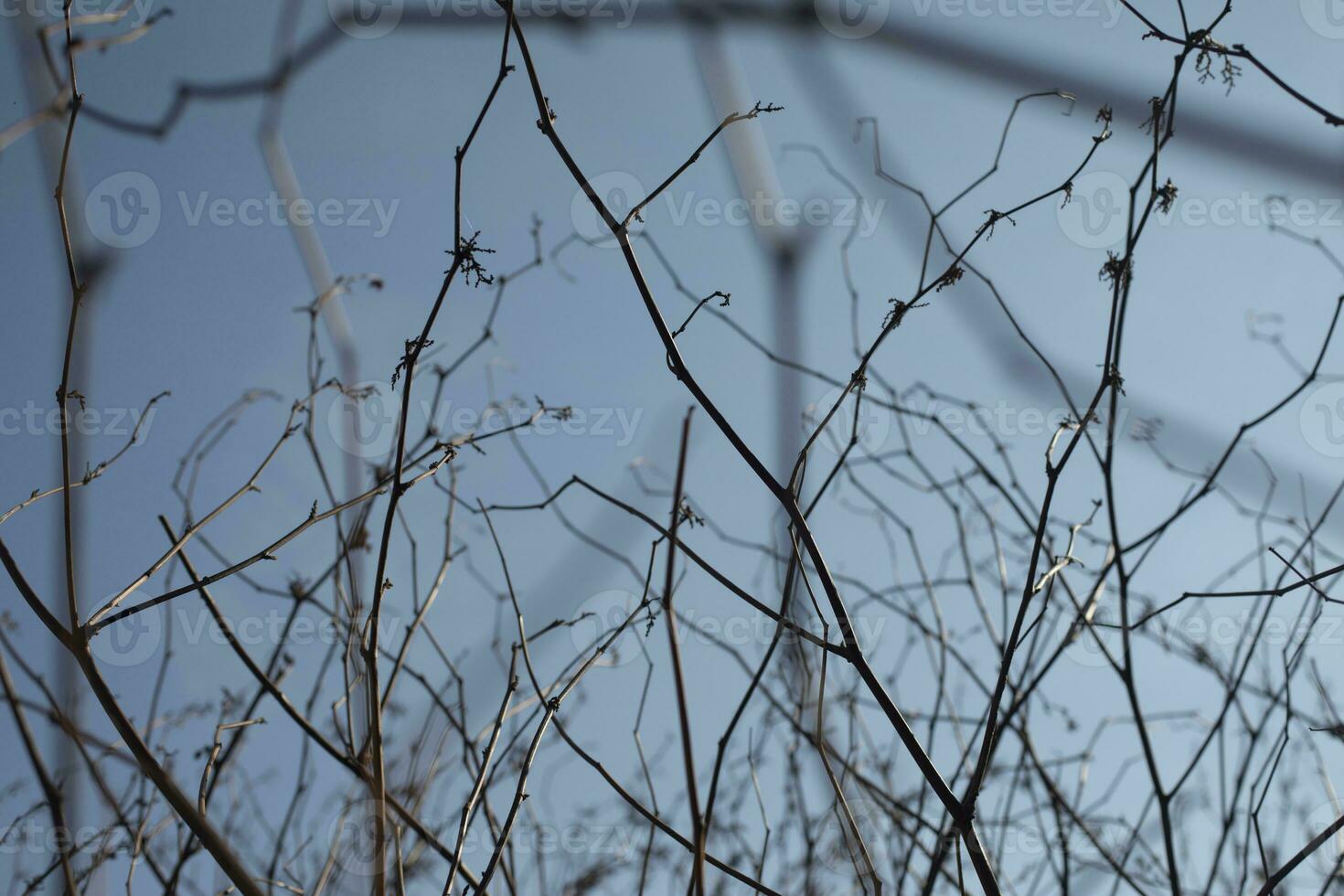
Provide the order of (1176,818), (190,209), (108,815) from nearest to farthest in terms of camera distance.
→ 1. (108,815)
2. (190,209)
3. (1176,818)

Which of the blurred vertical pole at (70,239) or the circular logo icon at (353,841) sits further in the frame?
the circular logo icon at (353,841)

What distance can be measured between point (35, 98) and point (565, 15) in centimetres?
51

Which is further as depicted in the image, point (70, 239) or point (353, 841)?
point (353, 841)

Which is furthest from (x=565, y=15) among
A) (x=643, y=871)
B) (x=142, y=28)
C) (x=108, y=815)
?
(x=108, y=815)

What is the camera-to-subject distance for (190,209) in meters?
2.15

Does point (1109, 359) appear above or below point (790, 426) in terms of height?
above

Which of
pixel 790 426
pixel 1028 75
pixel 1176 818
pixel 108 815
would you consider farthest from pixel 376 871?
pixel 1176 818

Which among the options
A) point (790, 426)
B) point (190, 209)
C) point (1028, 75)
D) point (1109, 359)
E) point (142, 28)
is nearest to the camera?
point (1028, 75)

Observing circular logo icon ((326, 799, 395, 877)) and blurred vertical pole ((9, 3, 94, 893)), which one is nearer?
blurred vertical pole ((9, 3, 94, 893))

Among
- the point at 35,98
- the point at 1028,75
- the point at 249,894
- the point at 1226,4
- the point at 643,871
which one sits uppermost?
the point at 1226,4

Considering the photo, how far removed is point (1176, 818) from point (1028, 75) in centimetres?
217

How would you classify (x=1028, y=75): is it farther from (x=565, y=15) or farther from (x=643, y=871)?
(x=643, y=871)

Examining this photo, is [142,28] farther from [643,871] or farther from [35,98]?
[643,871]

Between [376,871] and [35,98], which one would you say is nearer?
[376,871]
